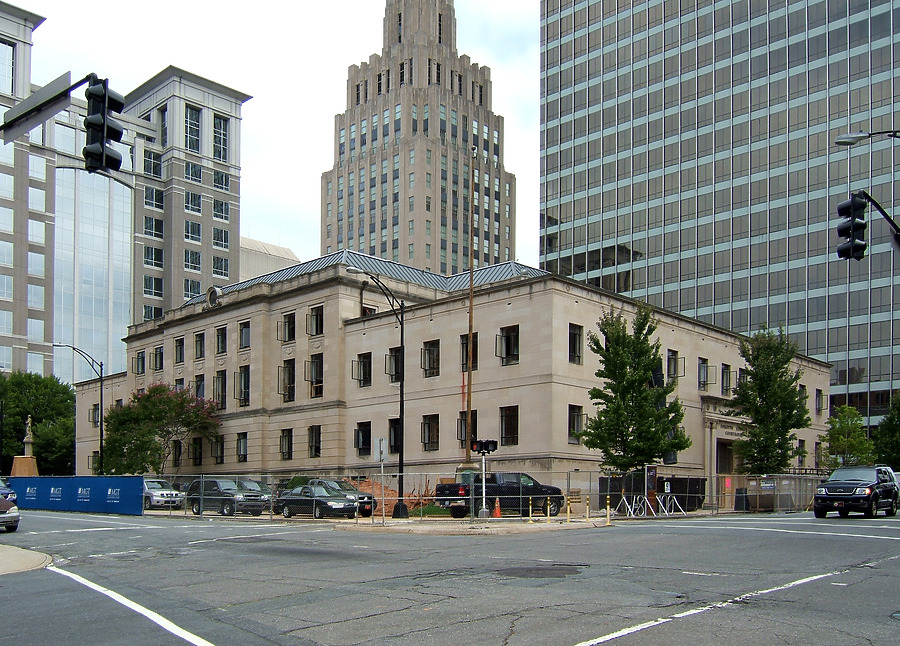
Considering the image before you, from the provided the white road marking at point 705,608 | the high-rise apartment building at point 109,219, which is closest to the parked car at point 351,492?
the white road marking at point 705,608

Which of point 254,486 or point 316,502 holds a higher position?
point 254,486

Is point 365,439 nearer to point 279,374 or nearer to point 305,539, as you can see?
point 279,374

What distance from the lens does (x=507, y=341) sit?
4884 cm

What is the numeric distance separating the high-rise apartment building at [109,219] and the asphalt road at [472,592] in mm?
87185

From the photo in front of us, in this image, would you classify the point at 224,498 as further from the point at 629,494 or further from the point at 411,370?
the point at 629,494

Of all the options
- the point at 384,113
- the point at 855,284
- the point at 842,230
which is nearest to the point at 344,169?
the point at 384,113

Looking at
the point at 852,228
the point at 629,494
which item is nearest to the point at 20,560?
the point at 852,228

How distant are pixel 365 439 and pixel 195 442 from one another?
57.0 feet

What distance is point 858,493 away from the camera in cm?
3086

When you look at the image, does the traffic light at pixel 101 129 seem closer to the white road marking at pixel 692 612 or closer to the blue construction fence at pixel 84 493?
the white road marking at pixel 692 612

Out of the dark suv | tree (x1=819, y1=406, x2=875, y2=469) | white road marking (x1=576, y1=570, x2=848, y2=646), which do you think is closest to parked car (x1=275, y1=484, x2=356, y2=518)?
the dark suv

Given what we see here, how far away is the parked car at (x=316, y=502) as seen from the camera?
36719mm

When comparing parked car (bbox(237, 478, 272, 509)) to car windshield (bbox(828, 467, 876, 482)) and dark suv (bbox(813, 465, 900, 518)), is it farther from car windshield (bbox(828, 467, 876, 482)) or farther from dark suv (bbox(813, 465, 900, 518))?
car windshield (bbox(828, 467, 876, 482))

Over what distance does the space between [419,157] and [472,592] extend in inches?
4725
